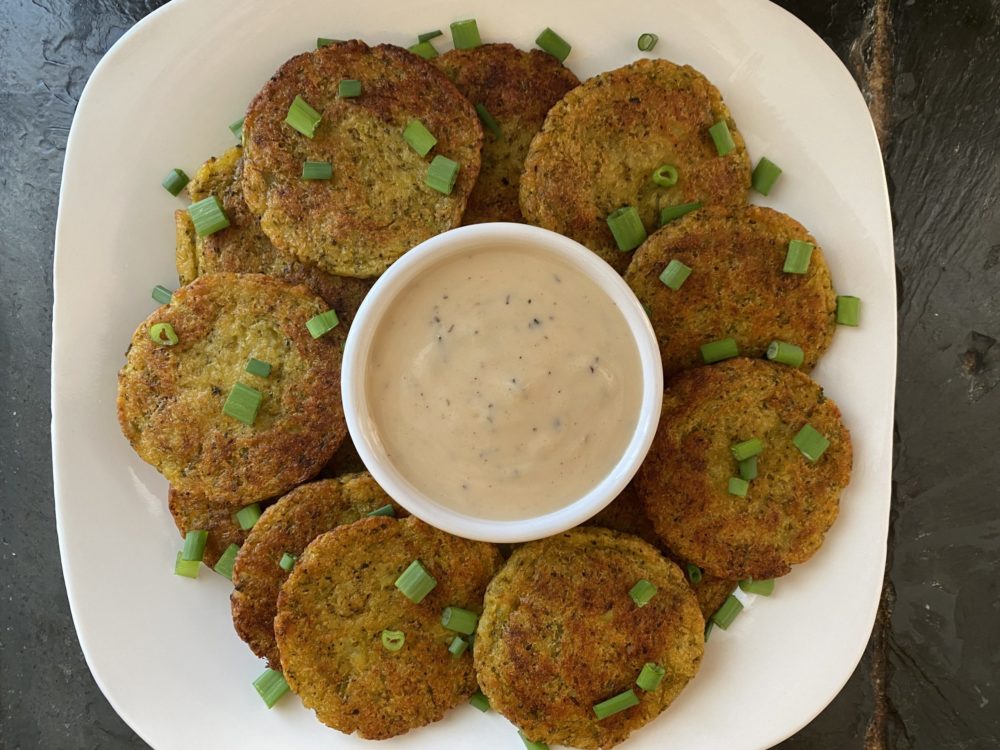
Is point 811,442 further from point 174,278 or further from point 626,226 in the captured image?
point 174,278

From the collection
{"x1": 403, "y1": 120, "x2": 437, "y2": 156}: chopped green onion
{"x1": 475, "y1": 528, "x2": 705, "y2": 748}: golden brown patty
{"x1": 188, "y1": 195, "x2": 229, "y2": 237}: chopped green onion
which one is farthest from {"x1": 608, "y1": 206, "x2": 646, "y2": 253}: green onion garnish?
{"x1": 188, "y1": 195, "x2": 229, "y2": 237}: chopped green onion

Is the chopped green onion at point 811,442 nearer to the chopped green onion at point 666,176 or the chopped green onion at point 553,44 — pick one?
the chopped green onion at point 666,176

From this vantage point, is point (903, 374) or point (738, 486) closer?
point (738, 486)

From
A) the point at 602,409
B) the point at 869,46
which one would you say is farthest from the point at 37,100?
the point at 869,46

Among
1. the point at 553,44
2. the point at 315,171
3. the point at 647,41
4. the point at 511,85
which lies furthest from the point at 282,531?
the point at 647,41

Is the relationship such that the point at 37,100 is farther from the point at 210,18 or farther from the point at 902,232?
the point at 902,232

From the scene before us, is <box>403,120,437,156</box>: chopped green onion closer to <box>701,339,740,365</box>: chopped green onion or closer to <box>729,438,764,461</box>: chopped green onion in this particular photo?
<box>701,339,740,365</box>: chopped green onion
